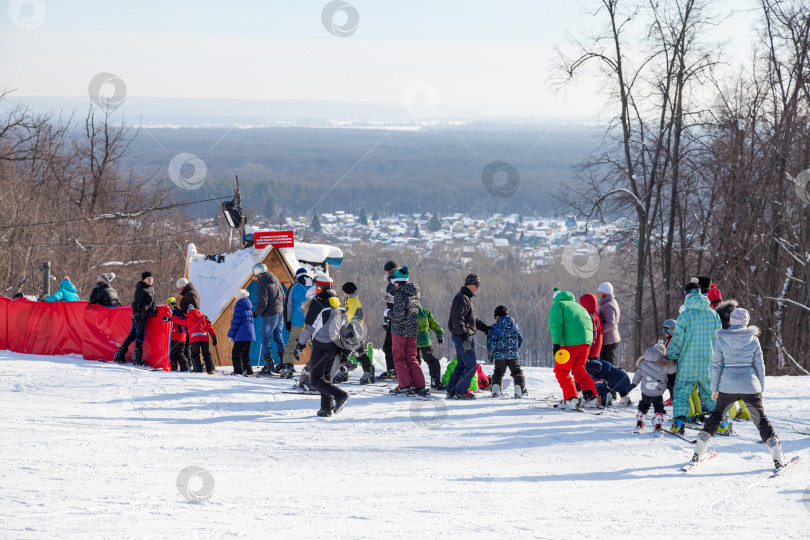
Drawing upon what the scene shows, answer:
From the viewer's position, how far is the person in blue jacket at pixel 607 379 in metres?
11.3

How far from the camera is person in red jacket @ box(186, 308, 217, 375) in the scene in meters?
13.5

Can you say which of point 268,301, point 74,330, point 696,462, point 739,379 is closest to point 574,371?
point 696,462

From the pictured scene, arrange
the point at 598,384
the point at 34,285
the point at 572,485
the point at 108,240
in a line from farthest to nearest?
the point at 108,240 → the point at 34,285 → the point at 598,384 → the point at 572,485

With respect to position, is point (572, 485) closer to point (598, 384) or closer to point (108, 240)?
point (598, 384)

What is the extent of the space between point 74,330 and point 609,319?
9.41 metres

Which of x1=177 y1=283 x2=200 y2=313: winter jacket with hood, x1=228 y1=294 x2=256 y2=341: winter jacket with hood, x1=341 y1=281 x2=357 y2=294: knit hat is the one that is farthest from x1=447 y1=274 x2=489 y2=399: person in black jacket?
x1=177 y1=283 x2=200 y2=313: winter jacket with hood

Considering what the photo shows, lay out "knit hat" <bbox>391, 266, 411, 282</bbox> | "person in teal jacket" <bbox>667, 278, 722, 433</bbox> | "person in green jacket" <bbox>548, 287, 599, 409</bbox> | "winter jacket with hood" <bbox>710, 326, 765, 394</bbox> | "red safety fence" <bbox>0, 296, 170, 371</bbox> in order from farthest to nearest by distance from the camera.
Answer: "red safety fence" <bbox>0, 296, 170, 371</bbox> < "knit hat" <bbox>391, 266, 411, 282</bbox> < "person in green jacket" <bbox>548, 287, 599, 409</bbox> < "person in teal jacket" <bbox>667, 278, 722, 433</bbox> < "winter jacket with hood" <bbox>710, 326, 765, 394</bbox>

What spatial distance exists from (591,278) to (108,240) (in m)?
63.0

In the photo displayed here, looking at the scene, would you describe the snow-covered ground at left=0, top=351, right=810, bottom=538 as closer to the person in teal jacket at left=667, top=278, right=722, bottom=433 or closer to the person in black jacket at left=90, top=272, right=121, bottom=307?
the person in teal jacket at left=667, top=278, right=722, bottom=433

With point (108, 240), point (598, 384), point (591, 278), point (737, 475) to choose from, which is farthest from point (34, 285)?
point (591, 278)

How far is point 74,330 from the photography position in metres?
15.0

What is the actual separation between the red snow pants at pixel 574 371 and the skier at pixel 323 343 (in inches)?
110

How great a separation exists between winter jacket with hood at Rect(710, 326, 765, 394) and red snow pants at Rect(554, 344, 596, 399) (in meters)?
2.37

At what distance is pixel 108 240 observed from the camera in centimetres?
5706
